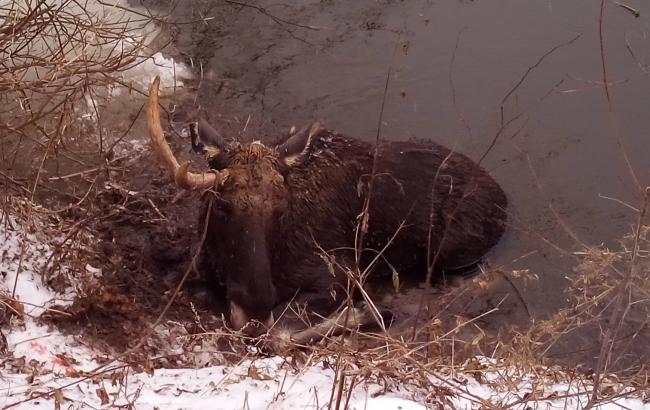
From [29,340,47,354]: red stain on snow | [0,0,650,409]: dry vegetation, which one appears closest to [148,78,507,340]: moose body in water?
[0,0,650,409]: dry vegetation

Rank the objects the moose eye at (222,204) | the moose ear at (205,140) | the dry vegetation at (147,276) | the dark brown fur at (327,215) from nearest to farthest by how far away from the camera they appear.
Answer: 1. the dry vegetation at (147,276)
2. the moose eye at (222,204)
3. the dark brown fur at (327,215)
4. the moose ear at (205,140)

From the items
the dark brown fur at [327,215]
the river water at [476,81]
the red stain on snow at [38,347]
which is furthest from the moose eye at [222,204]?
the river water at [476,81]

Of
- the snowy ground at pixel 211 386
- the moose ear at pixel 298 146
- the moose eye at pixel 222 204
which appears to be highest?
the moose ear at pixel 298 146

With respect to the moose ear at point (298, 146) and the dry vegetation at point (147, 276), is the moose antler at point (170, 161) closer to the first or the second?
the dry vegetation at point (147, 276)

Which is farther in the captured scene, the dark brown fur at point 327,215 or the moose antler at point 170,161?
the dark brown fur at point 327,215

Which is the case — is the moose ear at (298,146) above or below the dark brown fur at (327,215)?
above

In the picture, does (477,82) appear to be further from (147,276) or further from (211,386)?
(211,386)

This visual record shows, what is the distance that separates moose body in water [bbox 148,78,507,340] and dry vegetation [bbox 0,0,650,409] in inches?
17.1

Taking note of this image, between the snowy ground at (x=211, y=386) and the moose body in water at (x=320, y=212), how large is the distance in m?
1.01

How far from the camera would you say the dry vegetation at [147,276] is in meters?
4.57

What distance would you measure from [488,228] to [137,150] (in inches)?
143

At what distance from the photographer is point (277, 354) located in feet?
16.7

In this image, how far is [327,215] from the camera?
6605 millimetres

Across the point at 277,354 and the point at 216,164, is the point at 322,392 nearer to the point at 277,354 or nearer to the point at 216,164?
the point at 277,354
